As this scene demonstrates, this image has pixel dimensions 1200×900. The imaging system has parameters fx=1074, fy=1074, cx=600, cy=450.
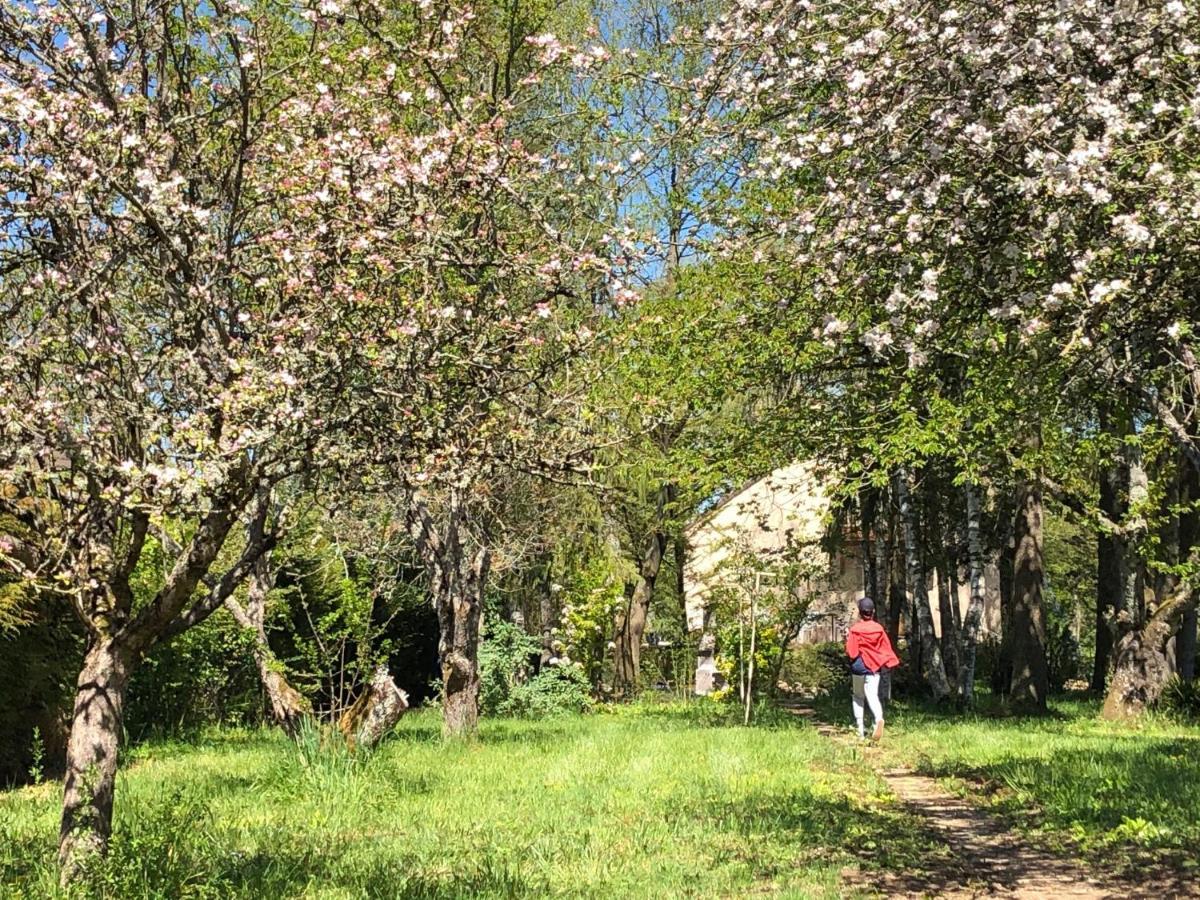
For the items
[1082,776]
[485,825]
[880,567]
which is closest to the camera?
[485,825]

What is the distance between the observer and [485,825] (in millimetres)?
7520

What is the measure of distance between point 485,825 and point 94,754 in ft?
9.98

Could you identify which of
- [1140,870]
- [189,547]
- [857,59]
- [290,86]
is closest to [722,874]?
[1140,870]

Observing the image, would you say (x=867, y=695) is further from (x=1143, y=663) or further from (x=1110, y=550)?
(x=1110, y=550)

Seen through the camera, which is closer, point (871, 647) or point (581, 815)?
point (581, 815)

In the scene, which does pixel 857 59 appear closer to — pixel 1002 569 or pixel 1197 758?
pixel 1197 758

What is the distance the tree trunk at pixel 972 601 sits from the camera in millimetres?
18422

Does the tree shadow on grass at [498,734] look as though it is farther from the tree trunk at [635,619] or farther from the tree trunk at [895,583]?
the tree trunk at [895,583]

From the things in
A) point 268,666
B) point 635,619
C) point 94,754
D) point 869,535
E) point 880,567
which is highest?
point 869,535

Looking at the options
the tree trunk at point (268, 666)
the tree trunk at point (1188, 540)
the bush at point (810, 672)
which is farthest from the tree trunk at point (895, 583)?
the tree trunk at point (268, 666)

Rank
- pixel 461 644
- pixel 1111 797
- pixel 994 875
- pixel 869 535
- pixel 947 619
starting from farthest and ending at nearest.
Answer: pixel 947 619
pixel 869 535
pixel 461 644
pixel 1111 797
pixel 994 875

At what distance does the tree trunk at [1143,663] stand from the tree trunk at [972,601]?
2361 millimetres

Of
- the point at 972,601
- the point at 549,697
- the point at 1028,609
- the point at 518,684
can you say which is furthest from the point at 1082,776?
the point at 518,684

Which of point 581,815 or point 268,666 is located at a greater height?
point 268,666
